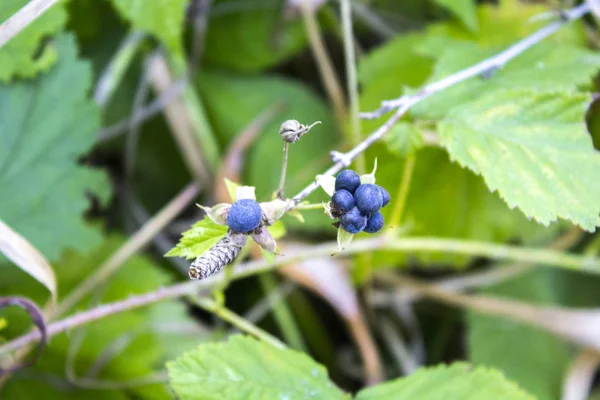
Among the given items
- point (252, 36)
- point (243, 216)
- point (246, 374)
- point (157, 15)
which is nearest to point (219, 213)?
point (243, 216)

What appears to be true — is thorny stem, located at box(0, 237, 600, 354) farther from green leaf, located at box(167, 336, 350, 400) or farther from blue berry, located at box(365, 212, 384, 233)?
blue berry, located at box(365, 212, 384, 233)

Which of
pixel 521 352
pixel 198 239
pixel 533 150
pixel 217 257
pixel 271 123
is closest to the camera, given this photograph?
pixel 217 257

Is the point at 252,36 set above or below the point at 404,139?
above

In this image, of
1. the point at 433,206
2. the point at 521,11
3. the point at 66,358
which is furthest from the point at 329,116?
the point at 66,358

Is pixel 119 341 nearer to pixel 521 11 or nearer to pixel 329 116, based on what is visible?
pixel 329 116

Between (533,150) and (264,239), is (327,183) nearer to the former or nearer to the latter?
(264,239)

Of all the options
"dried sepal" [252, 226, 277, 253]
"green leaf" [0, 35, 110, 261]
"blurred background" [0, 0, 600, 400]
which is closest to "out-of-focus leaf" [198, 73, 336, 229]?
"blurred background" [0, 0, 600, 400]
